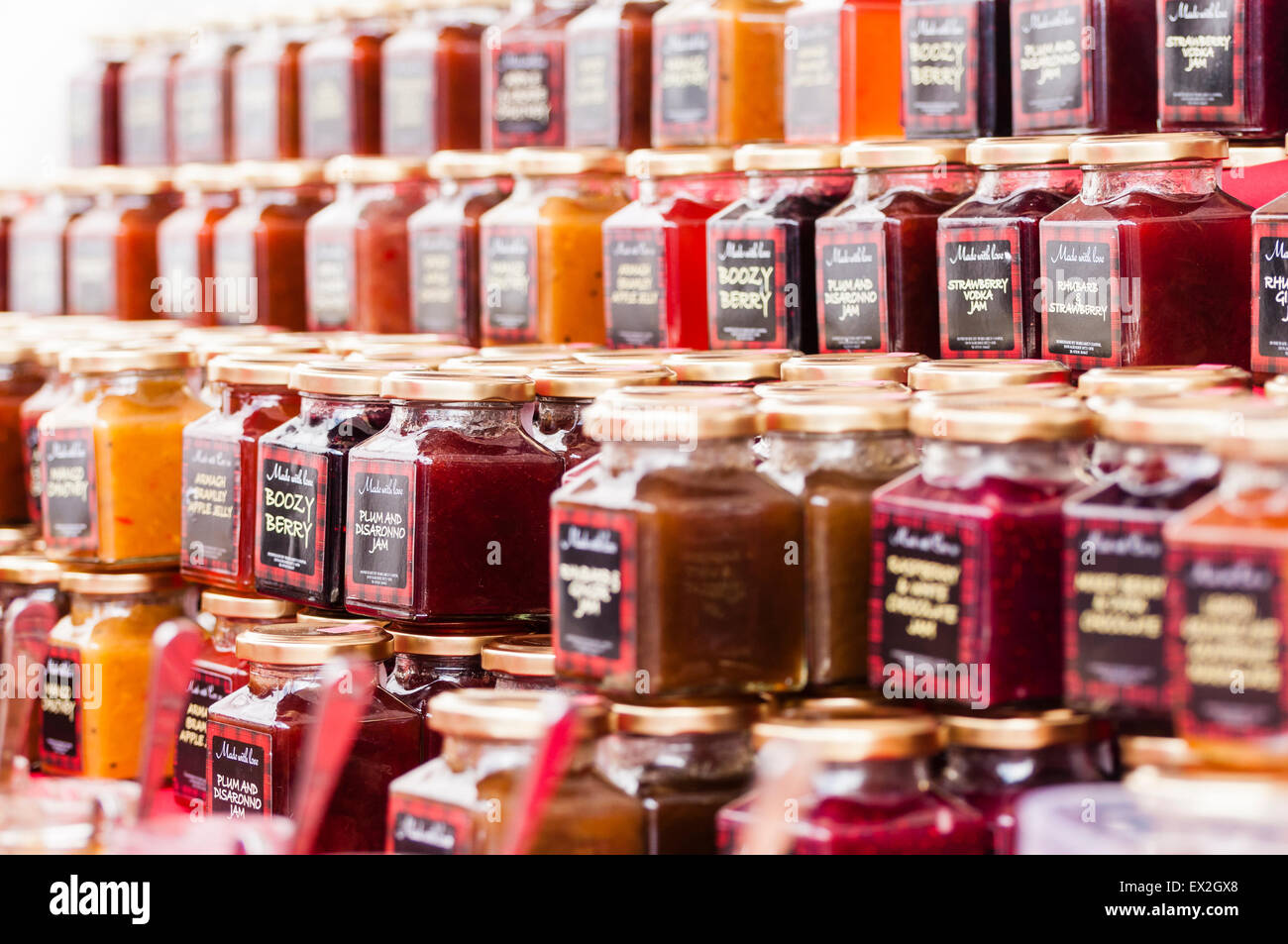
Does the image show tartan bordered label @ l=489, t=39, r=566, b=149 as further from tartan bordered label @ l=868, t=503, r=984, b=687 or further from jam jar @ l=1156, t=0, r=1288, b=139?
tartan bordered label @ l=868, t=503, r=984, b=687

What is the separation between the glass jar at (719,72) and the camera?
7.74 ft

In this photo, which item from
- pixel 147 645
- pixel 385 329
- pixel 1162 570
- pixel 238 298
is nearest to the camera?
pixel 1162 570

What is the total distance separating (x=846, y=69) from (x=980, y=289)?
1.39 feet

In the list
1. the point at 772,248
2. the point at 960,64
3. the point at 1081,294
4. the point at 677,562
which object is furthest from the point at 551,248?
the point at 677,562

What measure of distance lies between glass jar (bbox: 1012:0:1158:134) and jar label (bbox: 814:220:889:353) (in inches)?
9.3

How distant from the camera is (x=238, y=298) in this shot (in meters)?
3.04

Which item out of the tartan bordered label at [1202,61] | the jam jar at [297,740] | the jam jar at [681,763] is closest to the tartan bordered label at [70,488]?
the jam jar at [297,740]

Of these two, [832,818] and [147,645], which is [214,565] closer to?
[147,645]

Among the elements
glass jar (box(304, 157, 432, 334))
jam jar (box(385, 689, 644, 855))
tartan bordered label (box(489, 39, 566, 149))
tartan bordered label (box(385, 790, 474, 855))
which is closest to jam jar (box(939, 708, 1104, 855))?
jam jar (box(385, 689, 644, 855))

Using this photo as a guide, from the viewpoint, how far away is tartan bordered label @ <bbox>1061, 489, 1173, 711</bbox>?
128 cm

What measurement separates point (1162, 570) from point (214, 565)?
1290 millimetres
